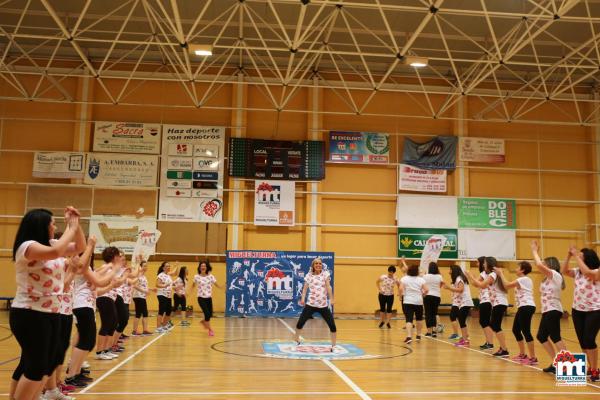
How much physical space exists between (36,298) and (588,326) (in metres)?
6.07

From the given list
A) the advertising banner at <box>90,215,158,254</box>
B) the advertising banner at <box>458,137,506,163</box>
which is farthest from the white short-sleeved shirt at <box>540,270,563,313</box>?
the advertising banner at <box>90,215,158,254</box>

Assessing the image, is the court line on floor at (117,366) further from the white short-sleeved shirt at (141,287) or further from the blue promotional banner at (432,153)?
the blue promotional banner at (432,153)

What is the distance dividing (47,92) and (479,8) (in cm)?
1465

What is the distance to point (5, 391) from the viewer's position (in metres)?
5.66

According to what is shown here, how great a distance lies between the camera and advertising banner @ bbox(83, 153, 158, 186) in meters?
18.4

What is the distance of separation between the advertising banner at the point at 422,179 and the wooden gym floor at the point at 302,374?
9.11m

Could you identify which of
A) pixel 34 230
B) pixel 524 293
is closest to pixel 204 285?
pixel 524 293

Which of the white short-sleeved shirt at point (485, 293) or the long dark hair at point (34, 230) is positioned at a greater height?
the long dark hair at point (34, 230)

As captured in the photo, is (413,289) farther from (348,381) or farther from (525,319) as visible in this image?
(348,381)

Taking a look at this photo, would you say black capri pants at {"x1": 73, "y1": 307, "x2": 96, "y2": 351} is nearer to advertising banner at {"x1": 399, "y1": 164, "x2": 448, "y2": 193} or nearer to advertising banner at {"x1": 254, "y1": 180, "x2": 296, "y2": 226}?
advertising banner at {"x1": 254, "y1": 180, "x2": 296, "y2": 226}

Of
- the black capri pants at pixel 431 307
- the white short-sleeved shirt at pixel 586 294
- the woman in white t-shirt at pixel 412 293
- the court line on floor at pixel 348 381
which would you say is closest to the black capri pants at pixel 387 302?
the black capri pants at pixel 431 307

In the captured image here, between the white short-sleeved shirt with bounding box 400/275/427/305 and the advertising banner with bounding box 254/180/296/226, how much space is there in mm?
8261

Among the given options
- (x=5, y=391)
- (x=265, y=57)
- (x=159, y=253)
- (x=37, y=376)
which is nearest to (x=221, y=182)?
(x=159, y=253)

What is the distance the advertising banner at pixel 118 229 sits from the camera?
1795cm
